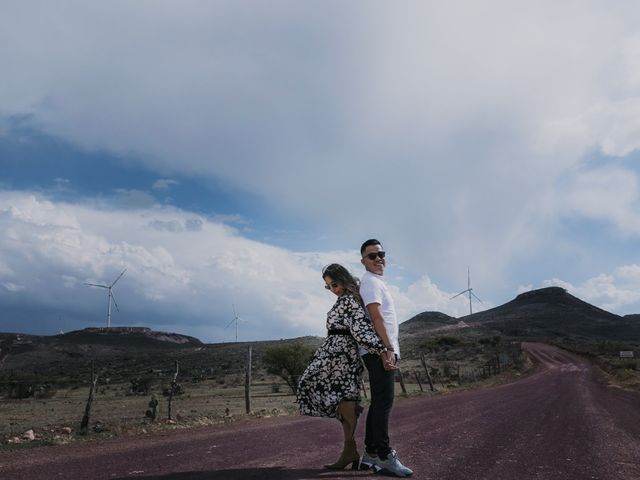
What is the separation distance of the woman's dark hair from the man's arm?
0.74 ft

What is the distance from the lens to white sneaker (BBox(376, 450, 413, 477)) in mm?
4625

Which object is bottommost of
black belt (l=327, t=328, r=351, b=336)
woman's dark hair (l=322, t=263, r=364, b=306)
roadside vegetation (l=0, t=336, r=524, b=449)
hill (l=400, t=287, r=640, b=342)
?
roadside vegetation (l=0, t=336, r=524, b=449)

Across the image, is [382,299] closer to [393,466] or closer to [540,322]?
[393,466]

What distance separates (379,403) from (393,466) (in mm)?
513

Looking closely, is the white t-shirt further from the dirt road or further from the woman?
the dirt road

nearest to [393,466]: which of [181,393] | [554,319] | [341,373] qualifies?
[341,373]

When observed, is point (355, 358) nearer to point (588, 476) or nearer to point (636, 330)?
point (588, 476)

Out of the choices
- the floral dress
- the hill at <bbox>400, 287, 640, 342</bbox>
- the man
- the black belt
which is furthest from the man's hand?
the hill at <bbox>400, 287, 640, 342</bbox>

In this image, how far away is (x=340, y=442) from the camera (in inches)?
263

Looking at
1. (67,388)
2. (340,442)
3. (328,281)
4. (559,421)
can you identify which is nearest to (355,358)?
(328,281)

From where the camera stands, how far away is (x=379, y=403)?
4840mm

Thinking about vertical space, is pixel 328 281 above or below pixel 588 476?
above

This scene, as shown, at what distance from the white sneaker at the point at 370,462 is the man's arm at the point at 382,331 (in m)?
0.79

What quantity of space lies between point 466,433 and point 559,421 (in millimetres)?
3493
